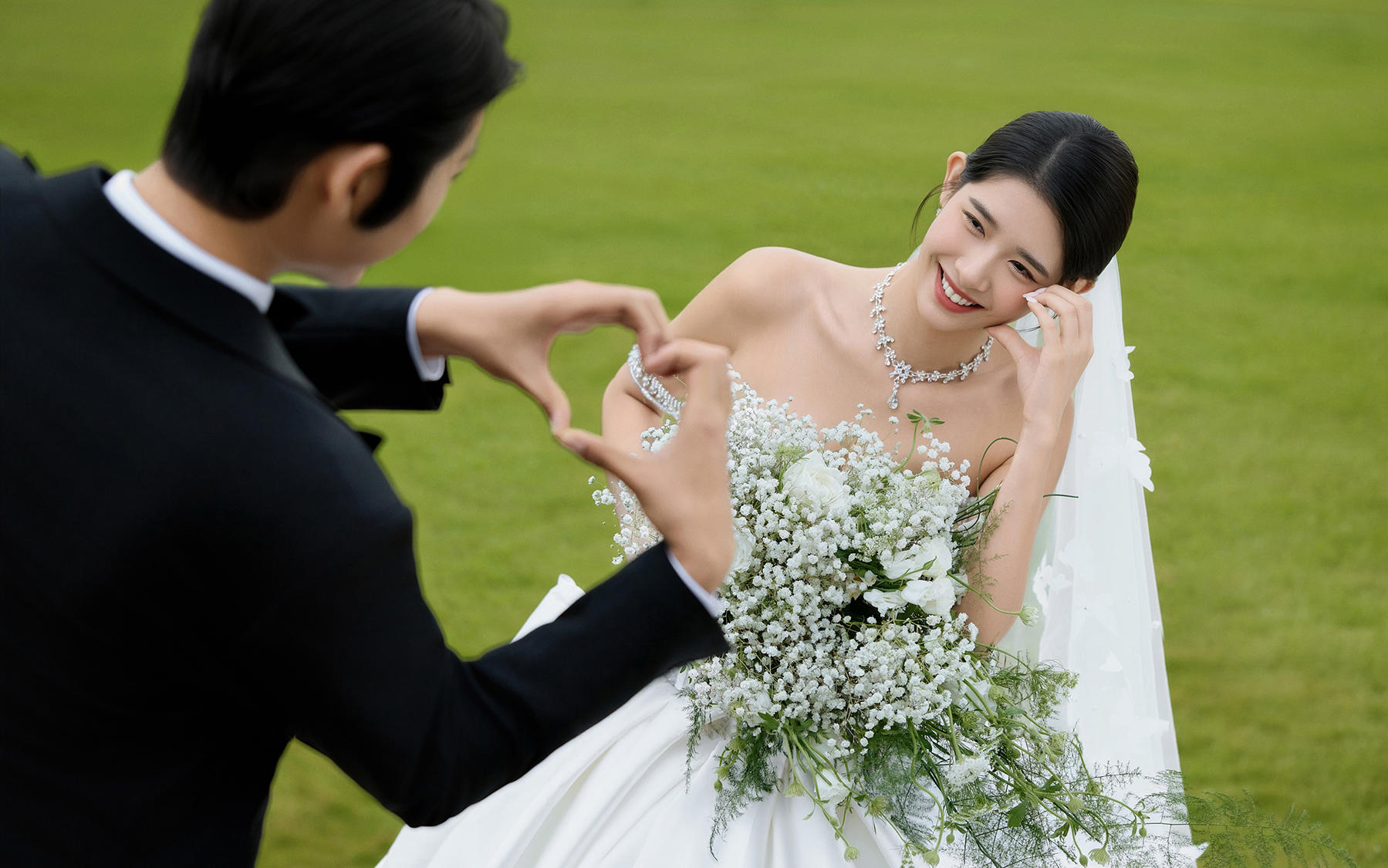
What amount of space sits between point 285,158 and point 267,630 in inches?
20.0

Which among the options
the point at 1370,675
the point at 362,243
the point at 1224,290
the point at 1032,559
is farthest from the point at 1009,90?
the point at 362,243

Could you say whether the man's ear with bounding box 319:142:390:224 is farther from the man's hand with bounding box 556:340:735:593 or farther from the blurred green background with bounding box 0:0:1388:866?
the blurred green background with bounding box 0:0:1388:866

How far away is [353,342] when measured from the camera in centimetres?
174

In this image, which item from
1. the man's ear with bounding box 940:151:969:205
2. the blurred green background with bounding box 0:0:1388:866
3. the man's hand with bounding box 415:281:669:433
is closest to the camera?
the man's hand with bounding box 415:281:669:433

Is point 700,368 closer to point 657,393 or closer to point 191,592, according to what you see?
point 191,592

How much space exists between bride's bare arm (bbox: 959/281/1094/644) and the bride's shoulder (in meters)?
0.72

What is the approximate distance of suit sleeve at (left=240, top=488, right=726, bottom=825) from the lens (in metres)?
1.21

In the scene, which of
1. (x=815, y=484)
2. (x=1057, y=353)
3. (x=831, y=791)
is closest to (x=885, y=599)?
(x=815, y=484)

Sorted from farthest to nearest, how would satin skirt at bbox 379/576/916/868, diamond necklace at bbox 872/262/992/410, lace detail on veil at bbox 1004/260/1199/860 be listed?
1. lace detail on veil at bbox 1004/260/1199/860
2. diamond necklace at bbox 872/262/992/410
3. satin skirt at bbox 379/576/916/868

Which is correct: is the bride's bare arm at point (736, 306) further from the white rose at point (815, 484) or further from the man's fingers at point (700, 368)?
the man's fingers at point (700, 368)

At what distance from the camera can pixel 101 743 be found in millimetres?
1337

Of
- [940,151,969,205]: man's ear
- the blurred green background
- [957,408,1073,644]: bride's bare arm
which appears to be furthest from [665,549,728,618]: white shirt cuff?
the blurred green background

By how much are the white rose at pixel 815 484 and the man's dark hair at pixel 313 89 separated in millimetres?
1085

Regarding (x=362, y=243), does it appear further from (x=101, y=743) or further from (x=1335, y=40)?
(x=1335, y=40)
